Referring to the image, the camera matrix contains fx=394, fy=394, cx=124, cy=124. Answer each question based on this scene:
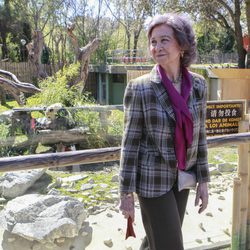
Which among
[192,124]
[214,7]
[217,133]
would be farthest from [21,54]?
[192,124]

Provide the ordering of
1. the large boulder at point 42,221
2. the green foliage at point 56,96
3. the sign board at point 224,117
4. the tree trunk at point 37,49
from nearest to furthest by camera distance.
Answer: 1. the large boulder at point 42,221
2. the sign board at point 224,117
3. the green foliage at point 56,96
4. the tree trunk at point 37,49

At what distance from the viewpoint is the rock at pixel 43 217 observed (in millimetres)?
2516

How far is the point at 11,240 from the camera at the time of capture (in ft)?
7.82

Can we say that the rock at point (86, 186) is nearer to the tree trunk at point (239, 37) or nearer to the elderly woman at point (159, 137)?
the elderly woman at point (159, 137)

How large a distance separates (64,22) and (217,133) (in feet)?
80.5

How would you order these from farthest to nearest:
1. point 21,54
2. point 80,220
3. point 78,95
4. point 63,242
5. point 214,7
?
point 21,54 < point 214,7 < point 78,95 < point 80,220 < point 63,242

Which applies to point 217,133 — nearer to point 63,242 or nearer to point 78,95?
point 63,242

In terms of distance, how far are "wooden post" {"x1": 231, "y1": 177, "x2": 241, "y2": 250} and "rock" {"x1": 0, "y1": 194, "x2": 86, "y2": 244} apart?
1.07 metres

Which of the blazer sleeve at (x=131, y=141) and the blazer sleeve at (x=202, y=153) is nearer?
the blazer sleeve at (x=131, y=141)

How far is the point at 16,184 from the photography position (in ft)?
9.87

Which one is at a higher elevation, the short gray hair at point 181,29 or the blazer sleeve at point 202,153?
the short gray hair at point 181,29

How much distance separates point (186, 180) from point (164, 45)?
577mm

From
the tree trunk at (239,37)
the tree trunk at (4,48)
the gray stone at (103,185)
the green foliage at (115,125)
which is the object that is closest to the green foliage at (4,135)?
the green foliage at (115,125)

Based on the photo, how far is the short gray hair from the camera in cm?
161
